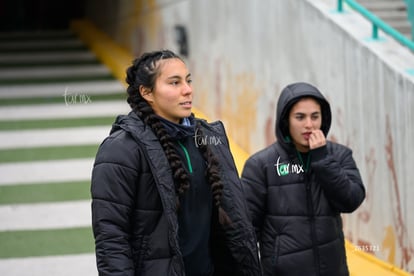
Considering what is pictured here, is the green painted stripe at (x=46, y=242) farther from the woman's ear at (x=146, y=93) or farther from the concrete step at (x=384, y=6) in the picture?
the concrete step at (x=384, y=6)

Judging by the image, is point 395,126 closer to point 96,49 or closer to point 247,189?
point 247,189

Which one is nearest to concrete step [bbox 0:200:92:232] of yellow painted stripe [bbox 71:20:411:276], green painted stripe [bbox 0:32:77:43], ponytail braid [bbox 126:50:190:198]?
yellow painted stripe [bbox 71:20:411:276]

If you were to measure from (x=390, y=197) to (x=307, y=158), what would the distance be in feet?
6.37

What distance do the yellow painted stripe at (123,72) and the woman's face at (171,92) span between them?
3.01m

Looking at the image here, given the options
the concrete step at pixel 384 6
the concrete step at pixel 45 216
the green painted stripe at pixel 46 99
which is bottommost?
the concrete step at pixel 45 216

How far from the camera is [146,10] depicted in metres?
13.5

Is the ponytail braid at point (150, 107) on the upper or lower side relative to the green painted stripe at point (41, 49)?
lower

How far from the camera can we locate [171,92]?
3.45 m

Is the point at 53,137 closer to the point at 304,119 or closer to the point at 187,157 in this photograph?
the point at 304,119

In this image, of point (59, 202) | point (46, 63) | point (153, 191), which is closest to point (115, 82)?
point (46, 63)

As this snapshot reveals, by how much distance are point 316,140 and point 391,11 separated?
5.23 metres

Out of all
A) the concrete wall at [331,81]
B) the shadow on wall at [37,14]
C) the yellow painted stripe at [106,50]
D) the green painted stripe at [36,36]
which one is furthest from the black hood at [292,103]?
the shadow on wall at [37,14]

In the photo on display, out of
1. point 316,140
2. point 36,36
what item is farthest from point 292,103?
point 36,36

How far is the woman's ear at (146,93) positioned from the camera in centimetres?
351
